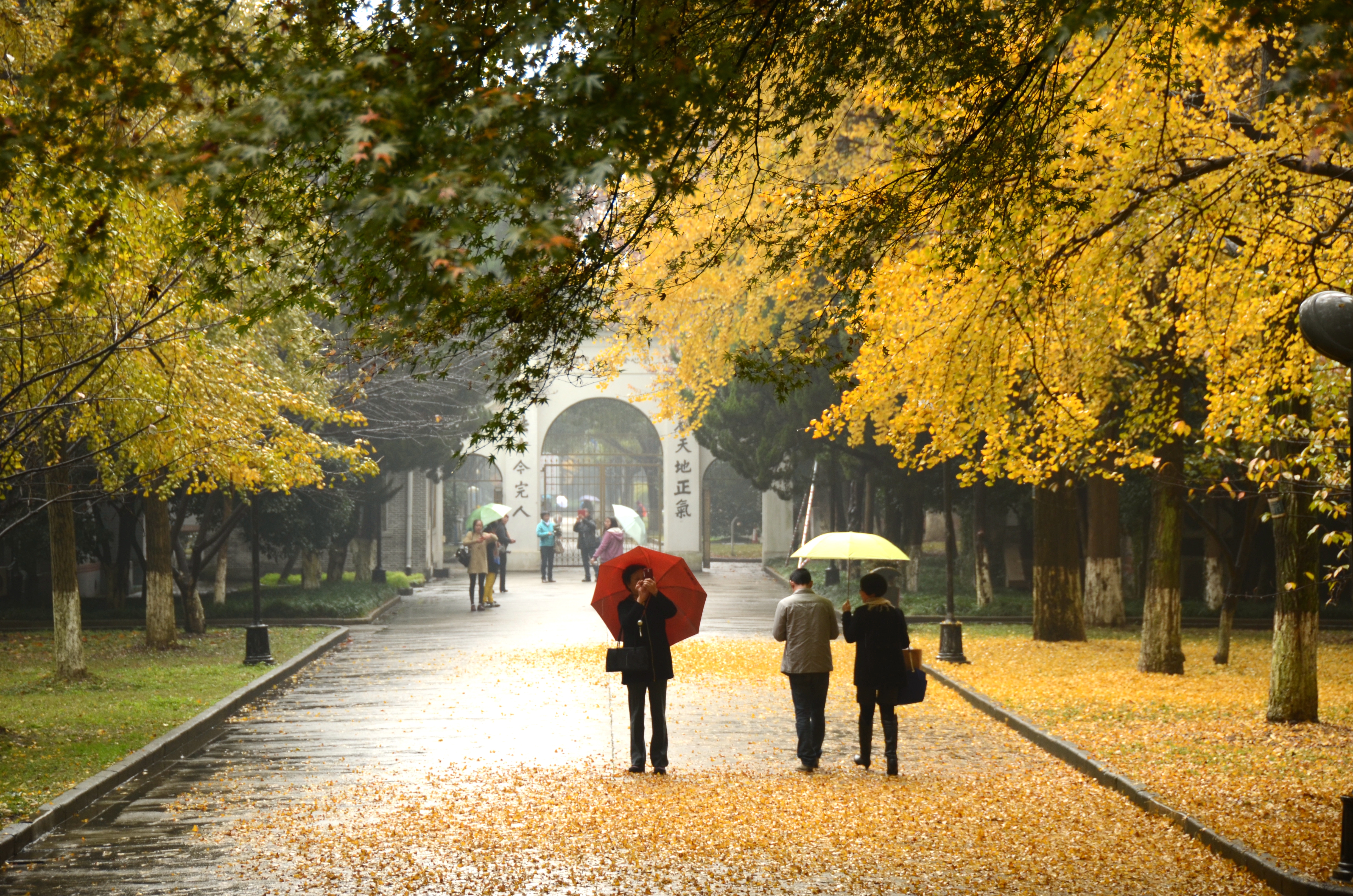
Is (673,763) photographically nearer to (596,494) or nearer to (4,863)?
(4,863)

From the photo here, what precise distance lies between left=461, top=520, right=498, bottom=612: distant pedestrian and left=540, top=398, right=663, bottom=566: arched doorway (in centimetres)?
1931

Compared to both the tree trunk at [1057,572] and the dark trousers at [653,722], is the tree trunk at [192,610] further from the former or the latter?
the dark trousers at [653,722]

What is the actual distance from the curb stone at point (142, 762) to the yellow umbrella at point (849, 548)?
6323 millimetres

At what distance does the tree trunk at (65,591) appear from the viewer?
1541 centimetres

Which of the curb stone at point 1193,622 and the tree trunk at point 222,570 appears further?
the tree trunk at point 222,570

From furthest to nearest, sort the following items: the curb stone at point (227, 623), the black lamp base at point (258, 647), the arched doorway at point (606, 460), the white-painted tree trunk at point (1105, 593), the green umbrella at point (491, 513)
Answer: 1. the arched doorway at point (606, 460)
2. the green umbrella at point (491, 513)
3. the curb stone at point (227, 623)
4. the white-painted tree trunk at point (1105, 593)
5. the black lamp base at point (258, 647)

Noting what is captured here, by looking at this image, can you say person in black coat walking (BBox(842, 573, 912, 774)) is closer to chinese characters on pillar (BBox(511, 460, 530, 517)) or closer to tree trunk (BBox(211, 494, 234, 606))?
tree trunk (BBox(211, 494, 234, 606))

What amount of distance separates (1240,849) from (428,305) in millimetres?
5372

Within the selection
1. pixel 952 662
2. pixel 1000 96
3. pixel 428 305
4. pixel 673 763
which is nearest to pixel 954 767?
pixel 673 763

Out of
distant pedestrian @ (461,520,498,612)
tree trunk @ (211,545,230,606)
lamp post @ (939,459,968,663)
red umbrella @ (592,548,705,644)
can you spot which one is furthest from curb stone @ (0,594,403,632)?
red umbrella @ (592,548,705,644)

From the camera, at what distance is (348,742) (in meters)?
11.8

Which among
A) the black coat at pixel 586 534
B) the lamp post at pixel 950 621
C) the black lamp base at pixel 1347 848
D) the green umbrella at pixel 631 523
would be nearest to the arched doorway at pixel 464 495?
the black coat at pixel 586 534

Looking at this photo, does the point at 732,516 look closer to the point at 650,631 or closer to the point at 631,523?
the point at 631,523

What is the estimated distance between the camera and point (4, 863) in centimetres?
761
